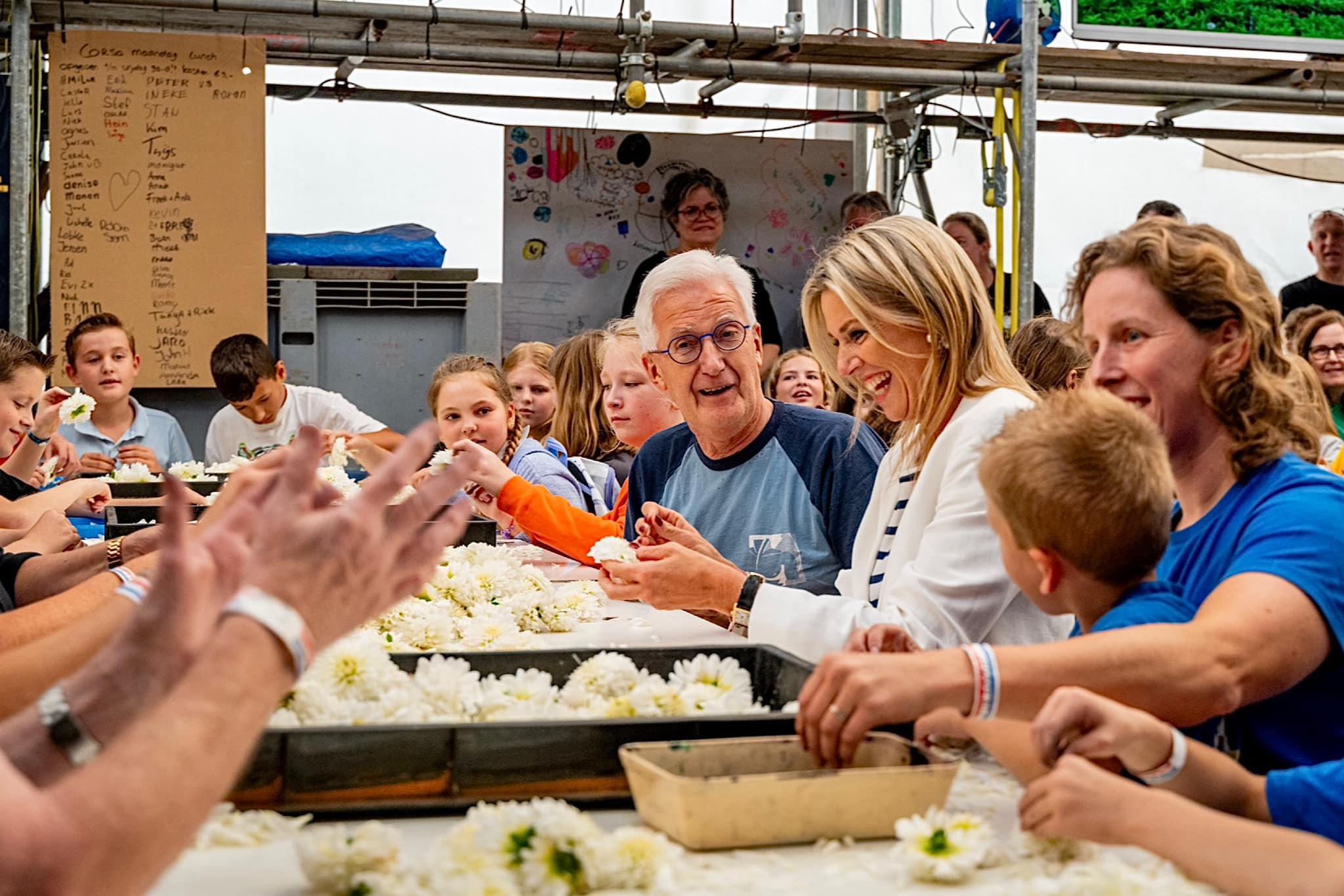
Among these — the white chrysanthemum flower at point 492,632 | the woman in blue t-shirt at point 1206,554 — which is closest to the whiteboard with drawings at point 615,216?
the white chrysanthemum flower at point 492,632

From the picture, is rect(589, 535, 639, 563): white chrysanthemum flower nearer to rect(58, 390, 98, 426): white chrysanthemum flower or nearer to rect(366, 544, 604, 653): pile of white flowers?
rect(366, 544, 604, 653): pile of white flowers

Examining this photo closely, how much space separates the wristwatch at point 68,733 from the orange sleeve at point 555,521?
299 centimetres

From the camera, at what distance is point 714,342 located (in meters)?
3.68

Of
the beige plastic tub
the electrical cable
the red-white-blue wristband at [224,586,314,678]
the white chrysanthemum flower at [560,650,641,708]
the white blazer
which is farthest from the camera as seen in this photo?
the electrical cable

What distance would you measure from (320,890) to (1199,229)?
1.61 m

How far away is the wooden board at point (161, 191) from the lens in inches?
281

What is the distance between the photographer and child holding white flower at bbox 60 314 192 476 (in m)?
6.69

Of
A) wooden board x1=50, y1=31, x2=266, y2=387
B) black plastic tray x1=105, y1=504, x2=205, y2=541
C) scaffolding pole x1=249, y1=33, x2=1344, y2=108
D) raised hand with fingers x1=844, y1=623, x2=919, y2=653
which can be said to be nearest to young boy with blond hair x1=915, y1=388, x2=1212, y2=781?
raised hand with fingers x1=844, y1=623, x2=919, y2=653

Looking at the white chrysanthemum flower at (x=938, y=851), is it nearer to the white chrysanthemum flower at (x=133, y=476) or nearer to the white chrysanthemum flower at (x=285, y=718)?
the white chrysanthemum flower at (x=285, y=718)

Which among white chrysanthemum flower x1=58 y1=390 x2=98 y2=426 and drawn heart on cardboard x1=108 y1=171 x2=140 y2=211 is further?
drawn heart on cardboard x1=108 y1=171 x2=140 y2=211

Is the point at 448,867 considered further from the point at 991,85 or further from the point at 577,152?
the point at 577,152

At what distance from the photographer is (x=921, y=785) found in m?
1.47

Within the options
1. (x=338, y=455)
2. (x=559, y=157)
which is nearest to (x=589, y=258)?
(x=559, y=157)

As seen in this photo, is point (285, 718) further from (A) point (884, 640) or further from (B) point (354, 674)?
(A) point (884, 640)
